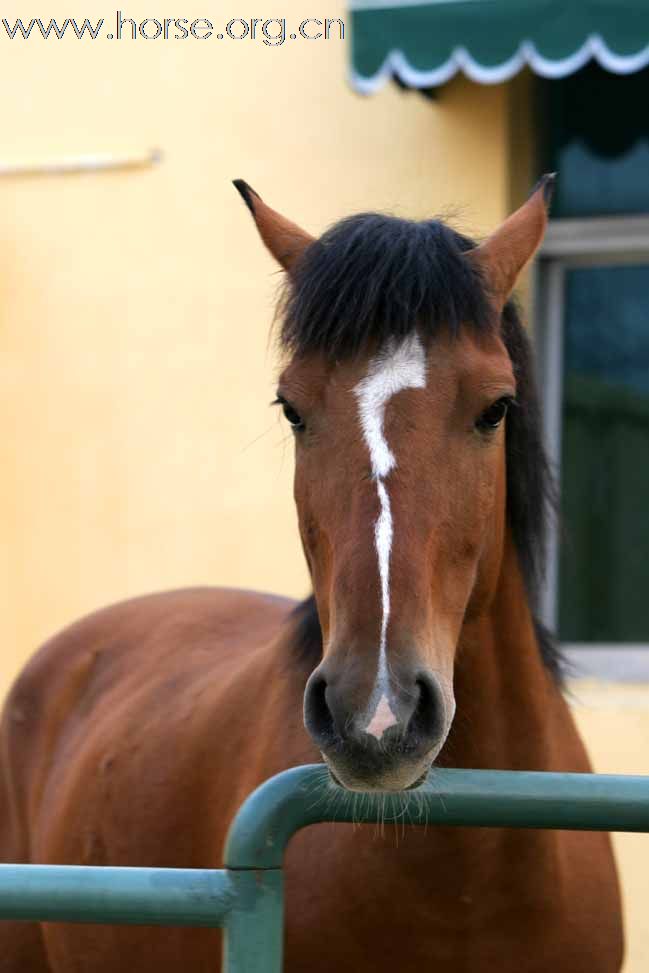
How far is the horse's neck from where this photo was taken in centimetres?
225

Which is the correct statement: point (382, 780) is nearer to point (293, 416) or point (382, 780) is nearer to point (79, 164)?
point (293, 416)

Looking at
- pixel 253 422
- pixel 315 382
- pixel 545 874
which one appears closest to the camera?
pixel 315 382

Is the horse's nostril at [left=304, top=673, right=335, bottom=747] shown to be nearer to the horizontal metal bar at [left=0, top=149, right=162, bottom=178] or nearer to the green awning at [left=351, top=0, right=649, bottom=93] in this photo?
the green awning at [left=351, top=0, right=649, bottom=93]

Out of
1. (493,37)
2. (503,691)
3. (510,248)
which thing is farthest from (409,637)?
(493,37)

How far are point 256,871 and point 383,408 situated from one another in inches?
30.3

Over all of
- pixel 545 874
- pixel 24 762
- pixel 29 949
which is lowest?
pixel 29 949

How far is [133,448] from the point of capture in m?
5.18

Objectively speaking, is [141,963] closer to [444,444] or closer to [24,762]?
[24,762]

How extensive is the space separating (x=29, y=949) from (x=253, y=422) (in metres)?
2.15

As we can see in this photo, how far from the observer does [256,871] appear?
4.74ft

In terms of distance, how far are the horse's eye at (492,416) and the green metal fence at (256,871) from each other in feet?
2.40

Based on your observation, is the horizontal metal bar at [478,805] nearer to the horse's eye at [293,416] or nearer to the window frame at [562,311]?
the horse's eye at [293,416]

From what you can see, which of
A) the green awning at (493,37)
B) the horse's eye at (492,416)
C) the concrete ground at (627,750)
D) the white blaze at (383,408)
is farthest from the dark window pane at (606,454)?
the white blaze at (383,408)

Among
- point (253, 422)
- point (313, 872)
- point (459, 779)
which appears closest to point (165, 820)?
point (313, 872)
